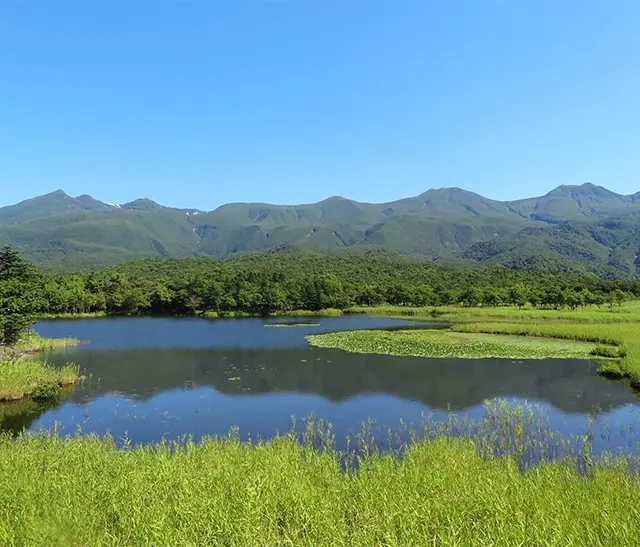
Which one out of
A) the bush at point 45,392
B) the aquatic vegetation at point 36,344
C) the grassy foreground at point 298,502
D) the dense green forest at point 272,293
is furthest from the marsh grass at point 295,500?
the dense green forest at point 272,293

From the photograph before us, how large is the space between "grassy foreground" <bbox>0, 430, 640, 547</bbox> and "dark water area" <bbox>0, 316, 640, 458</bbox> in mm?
6534

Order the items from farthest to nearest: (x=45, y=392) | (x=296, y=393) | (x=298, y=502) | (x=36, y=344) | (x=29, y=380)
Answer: (x=36, y=344) → (x=296, y=393) → (x=29, y=380) → (x=45, y=392) → (x=298, y=502)

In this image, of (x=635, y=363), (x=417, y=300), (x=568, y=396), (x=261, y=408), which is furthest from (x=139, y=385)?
(x=417, y=300)

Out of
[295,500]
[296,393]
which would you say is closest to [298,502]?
[295,500]

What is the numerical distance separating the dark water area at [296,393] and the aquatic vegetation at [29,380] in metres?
1.03

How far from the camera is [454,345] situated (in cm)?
4672

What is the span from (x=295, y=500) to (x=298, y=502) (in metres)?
0.11

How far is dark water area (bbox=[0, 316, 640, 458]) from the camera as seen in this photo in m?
21.8

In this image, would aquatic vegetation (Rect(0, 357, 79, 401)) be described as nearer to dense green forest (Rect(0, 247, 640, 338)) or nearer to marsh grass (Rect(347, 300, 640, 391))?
marsh grass (Rect(347, 300, 640, 391))

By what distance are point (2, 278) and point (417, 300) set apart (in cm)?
8311

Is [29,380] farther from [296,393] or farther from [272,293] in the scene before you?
[272,293]

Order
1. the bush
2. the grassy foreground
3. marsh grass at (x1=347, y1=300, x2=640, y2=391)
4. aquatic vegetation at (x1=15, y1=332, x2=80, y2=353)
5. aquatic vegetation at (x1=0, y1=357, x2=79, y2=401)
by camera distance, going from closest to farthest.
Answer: the grassy foreground < aquatic vegetation at (x1=0, y1=357, x2=79, y2=401) < the bush < marsh grass at (x1=347, y1=300, x2=640, y2=391) < aquatic vegetation at (x1=15, y1=332, x2=80, y2=353)

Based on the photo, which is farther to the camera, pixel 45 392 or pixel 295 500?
pixel 45 392

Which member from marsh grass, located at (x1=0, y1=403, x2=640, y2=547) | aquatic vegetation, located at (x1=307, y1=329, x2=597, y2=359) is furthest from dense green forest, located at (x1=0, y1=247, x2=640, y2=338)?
marsh grass, located at (x1=0, y1=403, x2=640, y2=547)
